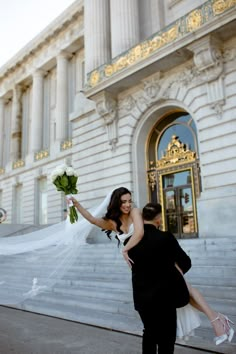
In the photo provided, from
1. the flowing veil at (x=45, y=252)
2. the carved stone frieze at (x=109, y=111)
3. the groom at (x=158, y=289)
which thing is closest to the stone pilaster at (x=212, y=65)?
the carved stone frieze at (x=109, y=111)

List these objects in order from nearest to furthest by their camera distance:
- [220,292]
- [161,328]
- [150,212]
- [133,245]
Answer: [161,328], [133,245], [150,212], [220,292]

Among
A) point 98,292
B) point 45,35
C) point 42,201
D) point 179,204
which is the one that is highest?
point 45,35

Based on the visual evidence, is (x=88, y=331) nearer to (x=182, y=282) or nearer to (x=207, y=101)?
(x=182, y=282)

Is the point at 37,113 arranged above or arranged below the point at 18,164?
above

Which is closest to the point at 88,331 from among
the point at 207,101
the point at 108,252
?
the point at 108,252

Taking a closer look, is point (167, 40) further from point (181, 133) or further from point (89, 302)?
point (89, 302)

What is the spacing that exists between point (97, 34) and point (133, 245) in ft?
58.8

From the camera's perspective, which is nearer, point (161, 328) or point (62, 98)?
point (161, 328)

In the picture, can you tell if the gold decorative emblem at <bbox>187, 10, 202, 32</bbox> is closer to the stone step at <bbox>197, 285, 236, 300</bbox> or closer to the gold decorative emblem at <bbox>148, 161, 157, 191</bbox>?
the gold decorative emblem at <bbox>148, 161, 157, 191</bbox>

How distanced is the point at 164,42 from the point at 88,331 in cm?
1163

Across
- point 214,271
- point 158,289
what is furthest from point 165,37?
point 158,289

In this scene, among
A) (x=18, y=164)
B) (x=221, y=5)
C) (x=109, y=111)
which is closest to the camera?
(x=221, y=5)

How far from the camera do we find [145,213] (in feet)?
9.14

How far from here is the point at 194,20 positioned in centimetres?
1205
